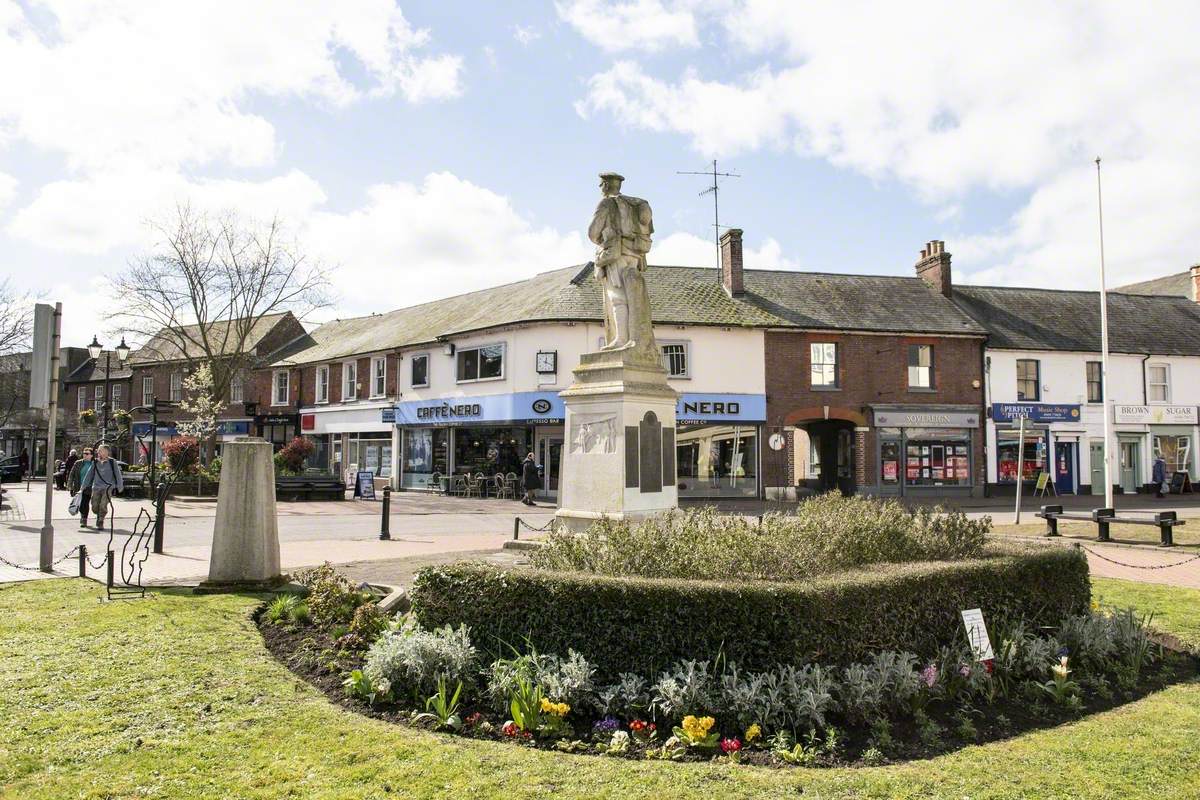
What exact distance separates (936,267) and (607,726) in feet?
108

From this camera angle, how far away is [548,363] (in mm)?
28469

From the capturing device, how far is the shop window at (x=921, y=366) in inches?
1214

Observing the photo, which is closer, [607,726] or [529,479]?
[607,726]

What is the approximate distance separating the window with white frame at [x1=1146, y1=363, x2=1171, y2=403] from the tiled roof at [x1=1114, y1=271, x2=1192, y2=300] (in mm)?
7712

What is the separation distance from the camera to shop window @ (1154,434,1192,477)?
33.4m

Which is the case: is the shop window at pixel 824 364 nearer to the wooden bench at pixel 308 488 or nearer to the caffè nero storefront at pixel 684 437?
the caffè nero storefront at pixel 684 437

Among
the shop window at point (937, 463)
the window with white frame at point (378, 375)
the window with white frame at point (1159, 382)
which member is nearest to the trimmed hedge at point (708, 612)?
the shop window at point (937, 463)

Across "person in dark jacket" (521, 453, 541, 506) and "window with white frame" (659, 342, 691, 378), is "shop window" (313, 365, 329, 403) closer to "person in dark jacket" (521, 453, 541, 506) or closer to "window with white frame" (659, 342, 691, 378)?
"person in dark jacket" (521, 453, 541, 506)

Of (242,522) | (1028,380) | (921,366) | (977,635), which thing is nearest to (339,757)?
(977,635)

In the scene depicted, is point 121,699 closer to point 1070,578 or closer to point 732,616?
point 732,616

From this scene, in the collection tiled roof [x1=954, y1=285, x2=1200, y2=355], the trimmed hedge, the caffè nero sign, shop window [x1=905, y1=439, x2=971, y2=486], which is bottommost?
the trimmed hedge

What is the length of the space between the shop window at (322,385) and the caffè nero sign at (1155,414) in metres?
34.6

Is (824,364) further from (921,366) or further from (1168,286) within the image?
(1168,286)

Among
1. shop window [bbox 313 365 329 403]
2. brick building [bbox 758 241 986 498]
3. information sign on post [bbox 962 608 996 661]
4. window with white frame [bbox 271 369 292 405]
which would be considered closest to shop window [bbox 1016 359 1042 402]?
brick building [bbox 758 241 986 498]
